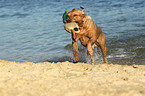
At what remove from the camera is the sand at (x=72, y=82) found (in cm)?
375

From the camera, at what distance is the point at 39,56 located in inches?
363

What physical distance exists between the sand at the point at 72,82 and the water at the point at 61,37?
283cm

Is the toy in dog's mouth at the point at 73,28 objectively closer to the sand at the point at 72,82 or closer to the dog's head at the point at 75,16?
the dog's head at the point at 75,16

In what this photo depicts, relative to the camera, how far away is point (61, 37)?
1188 cm

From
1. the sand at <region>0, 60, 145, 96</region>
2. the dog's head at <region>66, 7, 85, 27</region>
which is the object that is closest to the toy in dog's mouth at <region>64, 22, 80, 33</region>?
the dog's head at <region>66, 7, 85, 27</region>

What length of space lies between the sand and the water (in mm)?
2829

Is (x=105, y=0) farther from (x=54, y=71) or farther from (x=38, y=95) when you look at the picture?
(x=38, y=95)

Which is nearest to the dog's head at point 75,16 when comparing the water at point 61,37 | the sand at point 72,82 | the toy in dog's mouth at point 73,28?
the toy in dog's mouth at point 73,28

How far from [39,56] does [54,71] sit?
157 inches

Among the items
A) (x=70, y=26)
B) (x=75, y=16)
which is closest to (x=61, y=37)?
(x=75, y=16)

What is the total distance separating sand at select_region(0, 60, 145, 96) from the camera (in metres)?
3.75

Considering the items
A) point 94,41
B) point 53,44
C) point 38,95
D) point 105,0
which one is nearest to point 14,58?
point 53,44

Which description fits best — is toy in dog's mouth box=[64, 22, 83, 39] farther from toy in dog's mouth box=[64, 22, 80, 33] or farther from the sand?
the sand

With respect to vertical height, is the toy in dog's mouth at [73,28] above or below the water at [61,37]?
above
